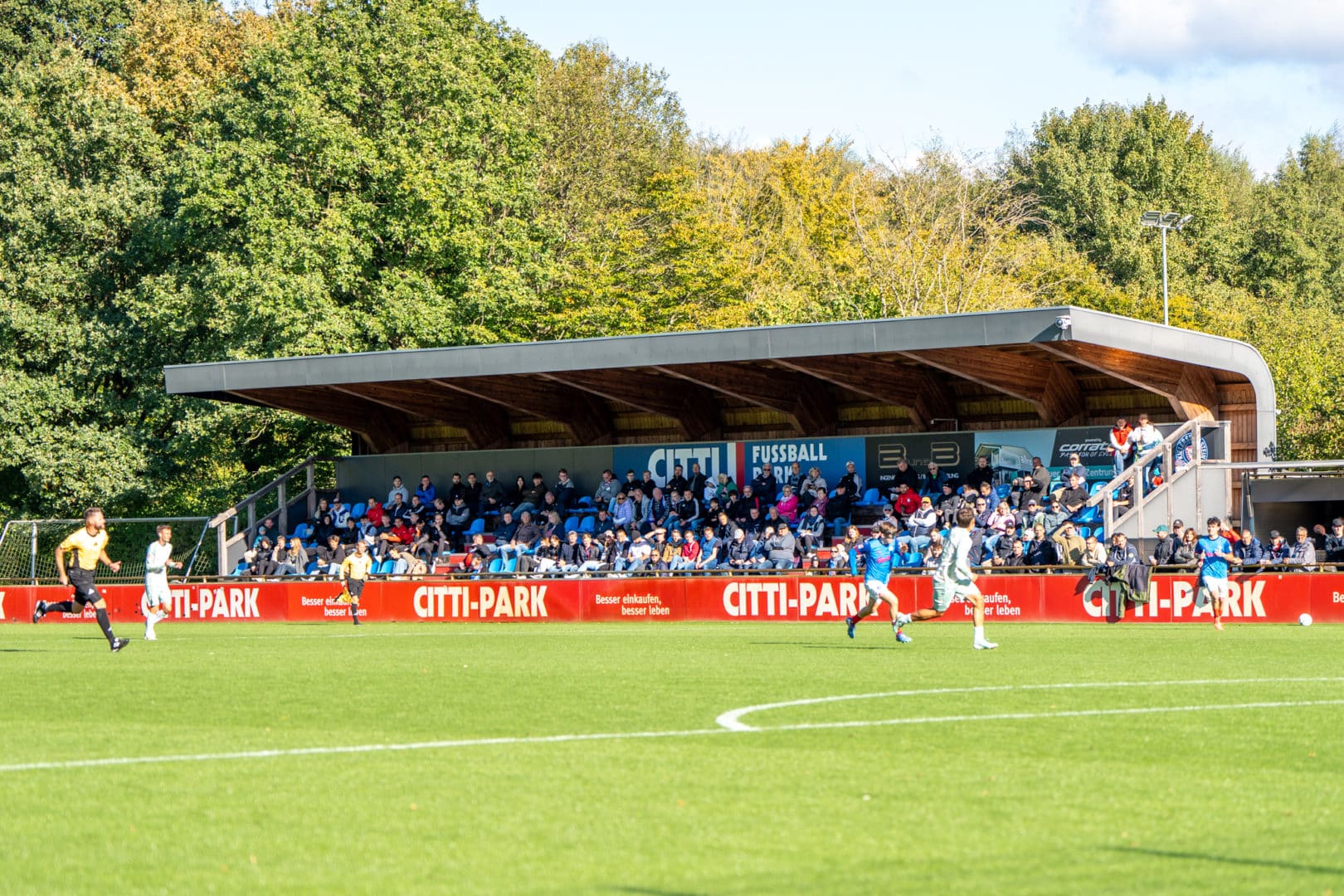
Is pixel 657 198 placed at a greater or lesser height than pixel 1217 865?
greater

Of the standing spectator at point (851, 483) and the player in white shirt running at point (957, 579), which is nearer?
the player in white shirt running at point (957, 579)

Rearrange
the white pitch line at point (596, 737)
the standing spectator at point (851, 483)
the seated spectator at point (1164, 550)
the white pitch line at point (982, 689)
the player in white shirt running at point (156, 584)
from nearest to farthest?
1. the white pitch line at point (596, 737)
2. the white pitch line at point (982, 689)
3. the player in white shirt running at point (156, 584)
4. the seated spectator at point (1164, 550)
5. the standing spectator at point (851, 483)

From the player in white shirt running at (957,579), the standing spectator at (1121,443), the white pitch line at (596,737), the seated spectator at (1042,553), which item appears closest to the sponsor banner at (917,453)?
the standing spectator at (1121,443)

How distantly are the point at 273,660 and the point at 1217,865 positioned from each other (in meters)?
13.6

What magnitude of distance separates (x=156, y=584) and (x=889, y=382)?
644 inches

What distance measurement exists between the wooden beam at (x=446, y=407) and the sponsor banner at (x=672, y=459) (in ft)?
12.3

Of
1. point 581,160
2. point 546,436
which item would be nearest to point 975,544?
point 546,436

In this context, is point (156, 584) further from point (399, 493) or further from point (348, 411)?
point (348, 411)

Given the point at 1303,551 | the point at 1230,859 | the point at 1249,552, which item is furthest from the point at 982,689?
the point at 1303,551

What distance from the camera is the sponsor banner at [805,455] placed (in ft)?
118

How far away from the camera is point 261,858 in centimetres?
678

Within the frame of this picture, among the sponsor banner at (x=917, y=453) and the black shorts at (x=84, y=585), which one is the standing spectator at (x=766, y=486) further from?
the black shorts at (x=84, y=585)

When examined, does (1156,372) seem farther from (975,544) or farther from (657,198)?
(657,198)

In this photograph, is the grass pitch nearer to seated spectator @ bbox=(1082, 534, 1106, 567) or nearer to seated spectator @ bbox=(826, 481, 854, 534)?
seated spectator @ bbox=(1082, 534, 1106, 567)
